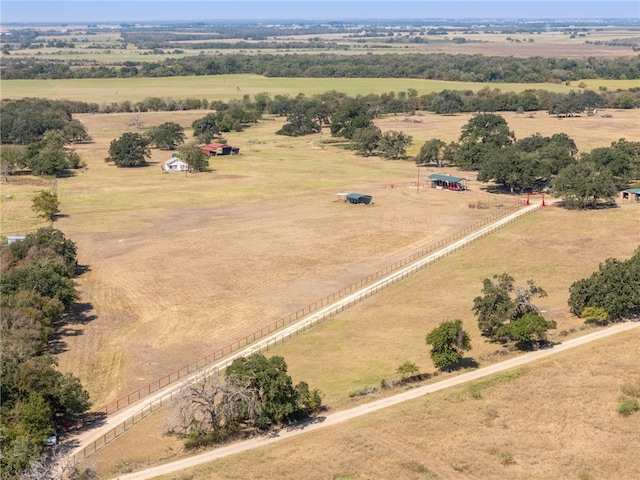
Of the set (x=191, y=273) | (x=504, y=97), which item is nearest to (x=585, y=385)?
(x=191, y=273)

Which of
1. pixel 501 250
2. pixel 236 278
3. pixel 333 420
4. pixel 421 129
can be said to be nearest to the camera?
pixel 333 420

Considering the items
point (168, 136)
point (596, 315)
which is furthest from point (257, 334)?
point (168, 136)

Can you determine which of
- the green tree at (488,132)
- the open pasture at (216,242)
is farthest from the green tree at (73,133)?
the green tree at (488,132)

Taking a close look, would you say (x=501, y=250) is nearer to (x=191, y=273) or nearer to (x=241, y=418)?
(x=191, y=273)

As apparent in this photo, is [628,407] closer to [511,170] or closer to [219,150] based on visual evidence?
[511,170]

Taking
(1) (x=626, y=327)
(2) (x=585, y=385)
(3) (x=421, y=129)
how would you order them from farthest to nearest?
(3) (x=421, y=129), (1) (x=626, y=327), (2) (x=585, y=385)

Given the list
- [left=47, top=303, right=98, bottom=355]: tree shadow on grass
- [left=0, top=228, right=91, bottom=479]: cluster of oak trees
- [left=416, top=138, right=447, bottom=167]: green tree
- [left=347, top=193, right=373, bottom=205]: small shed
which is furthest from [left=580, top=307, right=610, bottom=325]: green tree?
[left=416, top=138, right=447, bottom=167]: green tree
